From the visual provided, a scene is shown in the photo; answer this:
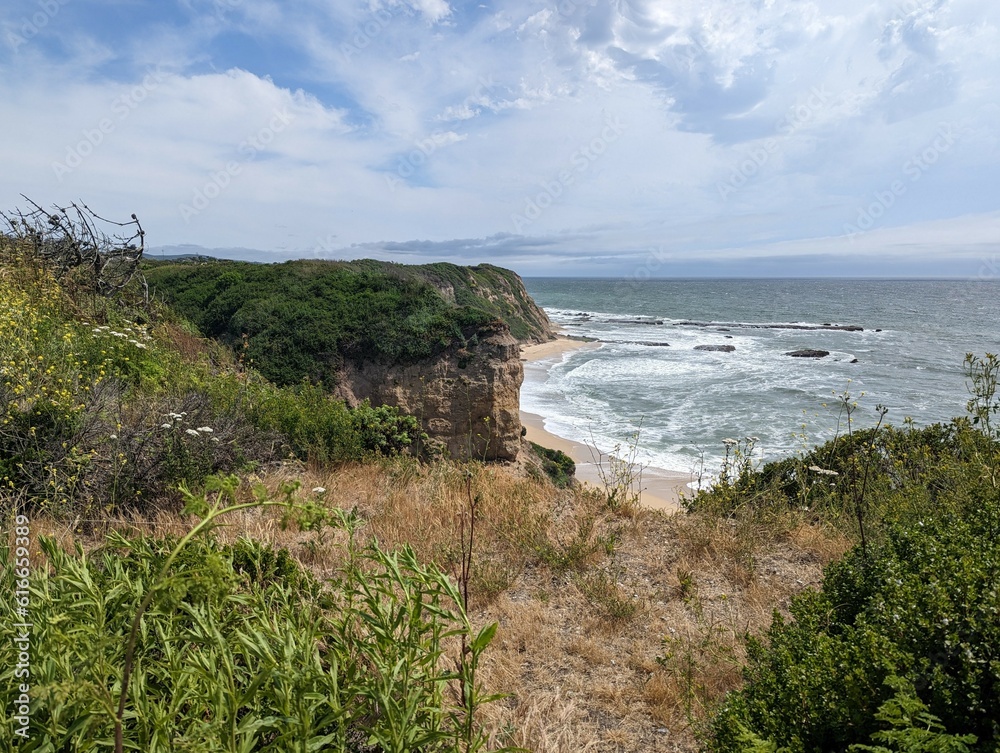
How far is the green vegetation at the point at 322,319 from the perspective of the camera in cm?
1280

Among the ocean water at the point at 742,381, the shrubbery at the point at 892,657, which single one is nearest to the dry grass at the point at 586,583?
the shrubbery at the point at 892,657

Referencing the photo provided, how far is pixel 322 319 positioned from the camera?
1361 cm

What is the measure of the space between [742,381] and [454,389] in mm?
21988

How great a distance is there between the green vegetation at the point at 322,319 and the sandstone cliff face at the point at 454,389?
1.05 ft

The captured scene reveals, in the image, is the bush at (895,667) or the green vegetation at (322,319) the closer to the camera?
the bush at (895,667)

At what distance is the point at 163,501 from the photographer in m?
4.74

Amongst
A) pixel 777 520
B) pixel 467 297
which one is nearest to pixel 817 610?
pixel 777 520

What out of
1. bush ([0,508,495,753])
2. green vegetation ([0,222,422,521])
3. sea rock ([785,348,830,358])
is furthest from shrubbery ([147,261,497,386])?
sea rock ([785,348,830,358])

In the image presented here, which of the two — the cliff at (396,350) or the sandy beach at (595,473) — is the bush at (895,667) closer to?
the sandy beach at (595,473)

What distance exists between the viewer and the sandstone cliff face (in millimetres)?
12789

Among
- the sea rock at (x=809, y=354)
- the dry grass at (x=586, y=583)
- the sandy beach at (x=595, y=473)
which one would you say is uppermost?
the dry grass at (x=586, y=583)

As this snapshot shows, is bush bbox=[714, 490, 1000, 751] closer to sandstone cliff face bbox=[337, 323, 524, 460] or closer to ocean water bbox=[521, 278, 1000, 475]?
ocean water bbox=[521, 278, 1000, 475]

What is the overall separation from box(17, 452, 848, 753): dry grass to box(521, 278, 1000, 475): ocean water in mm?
2637

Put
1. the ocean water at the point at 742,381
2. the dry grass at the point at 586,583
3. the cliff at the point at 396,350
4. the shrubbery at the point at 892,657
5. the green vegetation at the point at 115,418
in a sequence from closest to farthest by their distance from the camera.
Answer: the shrubbery at the point at 892,657
the dry grass at the point at 586,583
the green vegetation at the point at 115,418
the cliff at the point at 396,350
the ocean water at the point at 742,381
